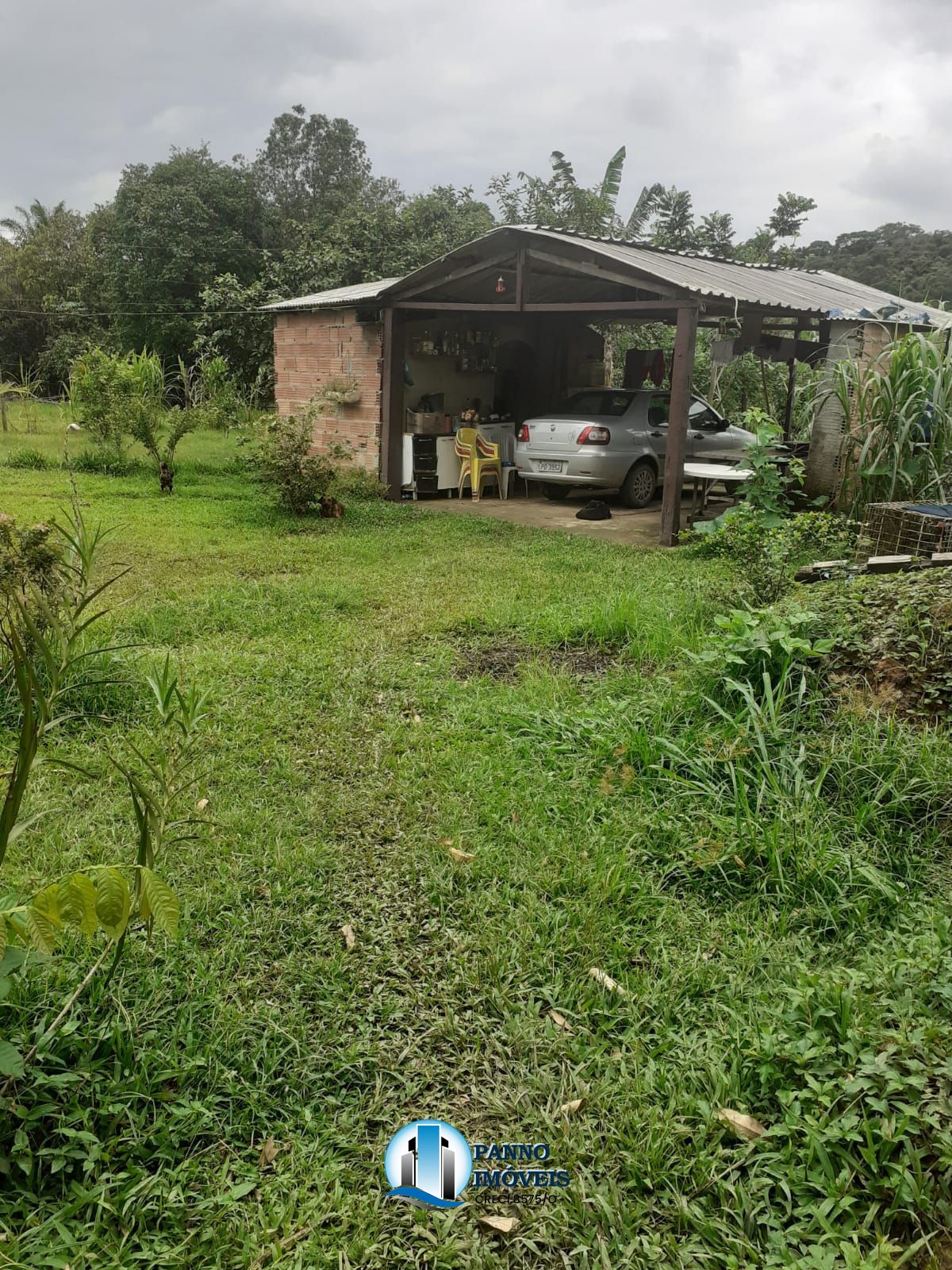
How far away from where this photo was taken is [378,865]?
355 cm

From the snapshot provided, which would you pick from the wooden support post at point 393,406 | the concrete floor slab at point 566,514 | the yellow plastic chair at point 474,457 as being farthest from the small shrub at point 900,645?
the yellow plastic chair at point 474,457

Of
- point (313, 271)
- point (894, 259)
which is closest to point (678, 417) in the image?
point (313, 271)

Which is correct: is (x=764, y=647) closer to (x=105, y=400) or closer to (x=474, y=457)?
(x=474, y=457)

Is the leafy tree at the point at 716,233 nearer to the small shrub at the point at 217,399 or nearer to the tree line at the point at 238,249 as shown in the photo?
the tree line at the point at 238,249

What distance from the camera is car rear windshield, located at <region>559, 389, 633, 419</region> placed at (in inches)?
518

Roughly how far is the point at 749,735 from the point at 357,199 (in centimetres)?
3820

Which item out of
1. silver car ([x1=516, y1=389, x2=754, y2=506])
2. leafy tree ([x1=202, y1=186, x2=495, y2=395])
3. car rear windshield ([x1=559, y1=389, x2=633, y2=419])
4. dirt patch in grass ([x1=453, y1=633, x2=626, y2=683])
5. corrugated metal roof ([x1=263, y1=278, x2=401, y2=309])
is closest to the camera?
dirt patch in grass ([x1=453, y1=633, x2=626, y2=683])

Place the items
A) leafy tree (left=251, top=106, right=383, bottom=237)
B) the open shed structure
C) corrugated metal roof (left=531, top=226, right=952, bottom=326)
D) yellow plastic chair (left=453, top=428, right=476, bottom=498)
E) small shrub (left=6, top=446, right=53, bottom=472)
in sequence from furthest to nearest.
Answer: leafy tree (left=251, top=106, right=383, bottom=237) < small shrub (left=6, top=446, right=53, bottom=472) < yellow plastic chair (left=453, top=428, right=476, bottom=498) < the open shed structure < corrugated metal roof (left=531, top=226, right=952, bottom=326)

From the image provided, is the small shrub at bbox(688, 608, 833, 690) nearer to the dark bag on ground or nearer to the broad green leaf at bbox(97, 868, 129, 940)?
the broad green leaf at bbox(97, 868, 129, 940)

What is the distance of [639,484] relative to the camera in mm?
13547

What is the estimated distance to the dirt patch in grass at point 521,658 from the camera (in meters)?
5.66

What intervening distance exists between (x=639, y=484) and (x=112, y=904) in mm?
12396

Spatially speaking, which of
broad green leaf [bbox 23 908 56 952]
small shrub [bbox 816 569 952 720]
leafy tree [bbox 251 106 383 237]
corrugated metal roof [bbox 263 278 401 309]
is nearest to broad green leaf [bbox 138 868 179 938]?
broad green leaf [bbox 23 908 56 952]

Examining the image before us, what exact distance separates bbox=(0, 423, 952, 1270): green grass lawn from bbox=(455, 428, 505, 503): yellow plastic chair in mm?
9055
